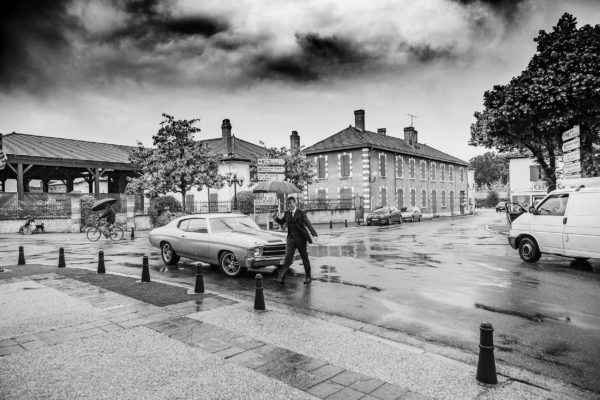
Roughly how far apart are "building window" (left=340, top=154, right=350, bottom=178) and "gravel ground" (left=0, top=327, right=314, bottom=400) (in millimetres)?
35747

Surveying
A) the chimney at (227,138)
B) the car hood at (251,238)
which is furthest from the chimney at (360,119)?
the car hood at (251,238)

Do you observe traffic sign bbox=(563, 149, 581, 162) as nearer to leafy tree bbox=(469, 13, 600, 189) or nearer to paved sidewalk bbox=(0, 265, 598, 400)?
leafy tree bbox=(469, 13, 600, 189)

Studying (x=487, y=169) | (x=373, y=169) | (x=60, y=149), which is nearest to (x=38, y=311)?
(x=60, y=149)

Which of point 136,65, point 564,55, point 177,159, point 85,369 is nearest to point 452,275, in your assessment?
point 85,369

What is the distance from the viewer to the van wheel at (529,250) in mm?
11461

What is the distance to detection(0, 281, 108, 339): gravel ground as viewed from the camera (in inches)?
231

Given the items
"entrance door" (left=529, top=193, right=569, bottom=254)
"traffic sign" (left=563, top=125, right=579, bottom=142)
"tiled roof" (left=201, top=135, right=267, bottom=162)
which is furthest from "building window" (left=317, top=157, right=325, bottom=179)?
"entrance door" (left=529, top=193, right=569, bottom=254)

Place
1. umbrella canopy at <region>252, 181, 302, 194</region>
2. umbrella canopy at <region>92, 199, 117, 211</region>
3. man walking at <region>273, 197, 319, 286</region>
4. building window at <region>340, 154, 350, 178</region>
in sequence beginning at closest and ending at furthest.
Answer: man walking at <region>273, 197, 319, 286</region>
umbrella canopy at <region>92, 199, 117, 211</region>
umbrella canopy at <region>252, 181, 302, 194</region>
building window at <region>340, 154, 350, 178</region>

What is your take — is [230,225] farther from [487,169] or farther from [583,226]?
[487,169]

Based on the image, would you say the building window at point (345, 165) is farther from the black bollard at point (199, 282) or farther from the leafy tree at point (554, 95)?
the black bollard at point (199, 282)

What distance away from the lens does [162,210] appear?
2933 cm

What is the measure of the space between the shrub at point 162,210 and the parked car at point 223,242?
56.6 ft

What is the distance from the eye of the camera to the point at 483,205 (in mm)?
98812

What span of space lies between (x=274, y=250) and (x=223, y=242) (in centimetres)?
124
